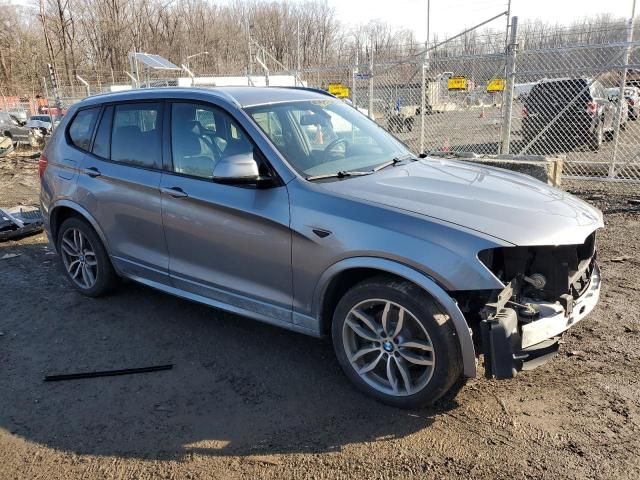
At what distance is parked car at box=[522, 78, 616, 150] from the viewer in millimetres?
11500

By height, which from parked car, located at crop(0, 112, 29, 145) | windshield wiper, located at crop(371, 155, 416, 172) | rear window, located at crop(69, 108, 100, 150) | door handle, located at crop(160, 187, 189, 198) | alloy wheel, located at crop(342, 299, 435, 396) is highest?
rear window, located at crop(69, 108, 100, 150)

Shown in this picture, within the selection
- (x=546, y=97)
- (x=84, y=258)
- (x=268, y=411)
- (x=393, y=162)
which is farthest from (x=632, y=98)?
(x=268, y=411)

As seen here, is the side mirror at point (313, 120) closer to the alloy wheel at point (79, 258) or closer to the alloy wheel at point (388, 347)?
the alloy wheel at point (388, 347)

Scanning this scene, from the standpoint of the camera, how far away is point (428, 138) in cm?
1673

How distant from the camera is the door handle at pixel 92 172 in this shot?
4566 mm

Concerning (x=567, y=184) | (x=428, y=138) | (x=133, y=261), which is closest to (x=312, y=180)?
(x=133, y=261)

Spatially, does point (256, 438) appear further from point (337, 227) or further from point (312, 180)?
point (312, 180)

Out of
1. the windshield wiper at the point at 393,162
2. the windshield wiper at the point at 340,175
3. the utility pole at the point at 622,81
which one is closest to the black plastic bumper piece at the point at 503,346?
the windshield wiper at the point at 340,175

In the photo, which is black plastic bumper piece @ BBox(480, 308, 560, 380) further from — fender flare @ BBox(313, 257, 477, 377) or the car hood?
the car hood

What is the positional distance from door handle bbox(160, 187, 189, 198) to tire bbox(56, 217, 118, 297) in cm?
119

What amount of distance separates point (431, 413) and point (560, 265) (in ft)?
3.76

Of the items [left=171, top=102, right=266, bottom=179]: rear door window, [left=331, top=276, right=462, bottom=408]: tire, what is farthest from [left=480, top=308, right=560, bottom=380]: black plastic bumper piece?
[left=171, top=102, right=266, bottom=179]: rear door window

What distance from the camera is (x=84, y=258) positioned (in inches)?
195

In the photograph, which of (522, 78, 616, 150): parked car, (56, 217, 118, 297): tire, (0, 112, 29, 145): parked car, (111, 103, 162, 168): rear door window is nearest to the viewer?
(111, 103, 162, 168): rear door window
